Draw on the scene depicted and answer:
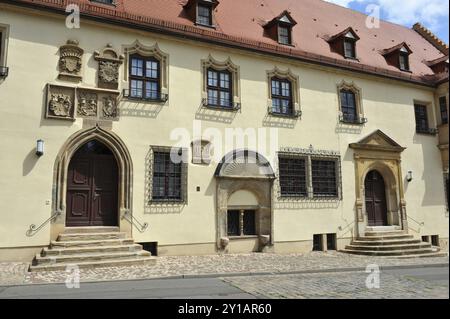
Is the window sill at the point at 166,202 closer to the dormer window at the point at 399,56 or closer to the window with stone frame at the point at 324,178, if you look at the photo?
the window with stone frame at the point at 324,178

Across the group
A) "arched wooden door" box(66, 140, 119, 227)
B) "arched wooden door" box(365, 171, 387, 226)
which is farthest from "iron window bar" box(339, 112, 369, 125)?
"arched wooden door" box(66, 140, 119, 227)

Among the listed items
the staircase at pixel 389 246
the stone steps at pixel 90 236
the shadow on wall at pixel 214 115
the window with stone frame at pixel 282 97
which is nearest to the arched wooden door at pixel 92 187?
the stone steps at pixel 90 236

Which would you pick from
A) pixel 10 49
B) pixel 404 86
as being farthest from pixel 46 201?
pixel 404 86

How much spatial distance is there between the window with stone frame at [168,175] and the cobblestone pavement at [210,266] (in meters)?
2.17

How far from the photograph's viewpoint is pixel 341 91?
1838 centimetres

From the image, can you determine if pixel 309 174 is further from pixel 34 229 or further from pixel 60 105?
pixel 34 229

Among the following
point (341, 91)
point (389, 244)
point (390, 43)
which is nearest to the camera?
point (389, 244)

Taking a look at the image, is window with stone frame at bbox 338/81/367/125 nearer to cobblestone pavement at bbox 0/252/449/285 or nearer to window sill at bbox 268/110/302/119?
window sill at bbox 268/110/302/119

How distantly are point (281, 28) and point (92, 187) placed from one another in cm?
1065

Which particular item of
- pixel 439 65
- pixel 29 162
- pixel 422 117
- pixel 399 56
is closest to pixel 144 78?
pixel 29 162

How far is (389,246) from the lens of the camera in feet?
52.9

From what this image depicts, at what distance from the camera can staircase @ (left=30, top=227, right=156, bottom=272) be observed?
1129 centimetres
